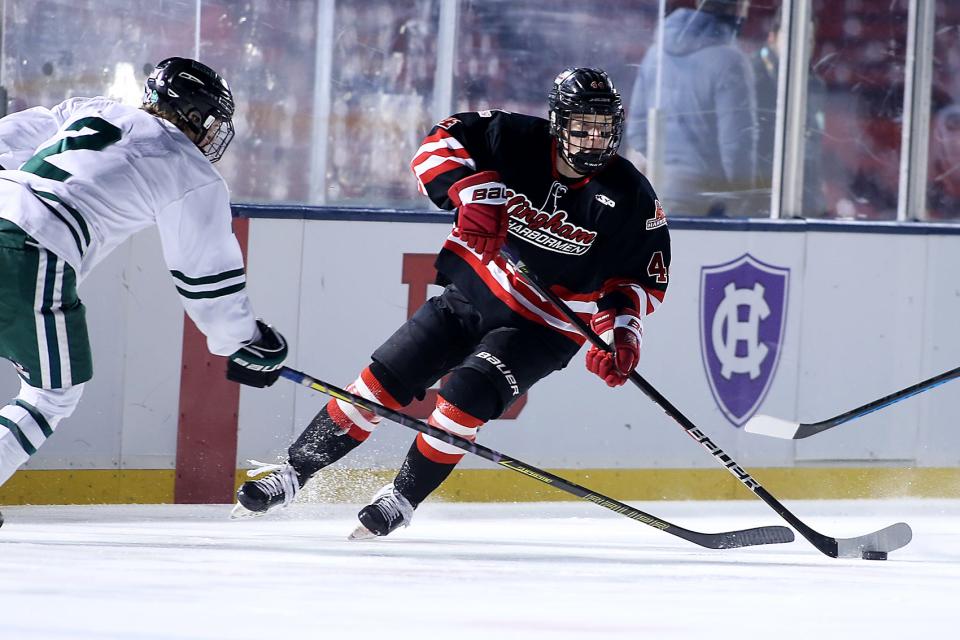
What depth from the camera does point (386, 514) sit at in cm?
331

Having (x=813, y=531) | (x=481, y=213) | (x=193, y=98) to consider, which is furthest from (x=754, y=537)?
(x=193, y=98)

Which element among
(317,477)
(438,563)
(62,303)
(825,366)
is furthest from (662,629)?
(825,366)

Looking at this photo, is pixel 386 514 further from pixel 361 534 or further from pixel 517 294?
pixel 517 294

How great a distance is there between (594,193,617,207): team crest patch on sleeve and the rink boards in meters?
1.08

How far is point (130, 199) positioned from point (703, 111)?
2696 mm

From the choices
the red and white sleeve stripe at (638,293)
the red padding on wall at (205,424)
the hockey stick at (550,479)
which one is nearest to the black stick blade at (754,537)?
the hockey stick at (550,479)

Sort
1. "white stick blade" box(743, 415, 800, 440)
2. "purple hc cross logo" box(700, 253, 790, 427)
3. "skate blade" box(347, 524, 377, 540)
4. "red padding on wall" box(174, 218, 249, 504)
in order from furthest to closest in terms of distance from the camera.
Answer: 1. "purple hc cross logo" box(700, 253, 790, 427)
2. "red padding on wall" box(174, 218, 249, 504)
3. "white stick blade" box(743, 415, 800, 440)
4. "skate blade" box(347, 524, 377, 540)

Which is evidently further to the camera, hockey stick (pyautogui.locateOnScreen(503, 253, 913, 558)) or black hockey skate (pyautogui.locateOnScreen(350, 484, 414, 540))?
hockey stick (pyautogui.locateOnScreen(503, 253, 913, 558))

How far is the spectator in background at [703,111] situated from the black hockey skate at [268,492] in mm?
2027

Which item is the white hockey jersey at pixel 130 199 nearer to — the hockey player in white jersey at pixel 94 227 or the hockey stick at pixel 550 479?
the hockey player in white jersey at pixel 94 227

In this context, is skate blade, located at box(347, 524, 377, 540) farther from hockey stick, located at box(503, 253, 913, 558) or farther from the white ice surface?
hockey stick, located at box(503, 253, 913, 558)

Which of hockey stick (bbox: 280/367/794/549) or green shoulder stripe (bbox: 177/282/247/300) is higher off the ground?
green shoulder stripe (bbox: 177/282/247/300)

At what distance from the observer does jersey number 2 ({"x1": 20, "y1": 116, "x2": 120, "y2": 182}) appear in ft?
9.01

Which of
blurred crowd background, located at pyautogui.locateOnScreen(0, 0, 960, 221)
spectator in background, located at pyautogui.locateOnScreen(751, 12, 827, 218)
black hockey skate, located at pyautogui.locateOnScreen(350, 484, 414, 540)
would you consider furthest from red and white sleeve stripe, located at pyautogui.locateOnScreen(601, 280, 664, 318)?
spectator in background, located at pyautogui.locateOnScreen(751, 12, 827, 218)
